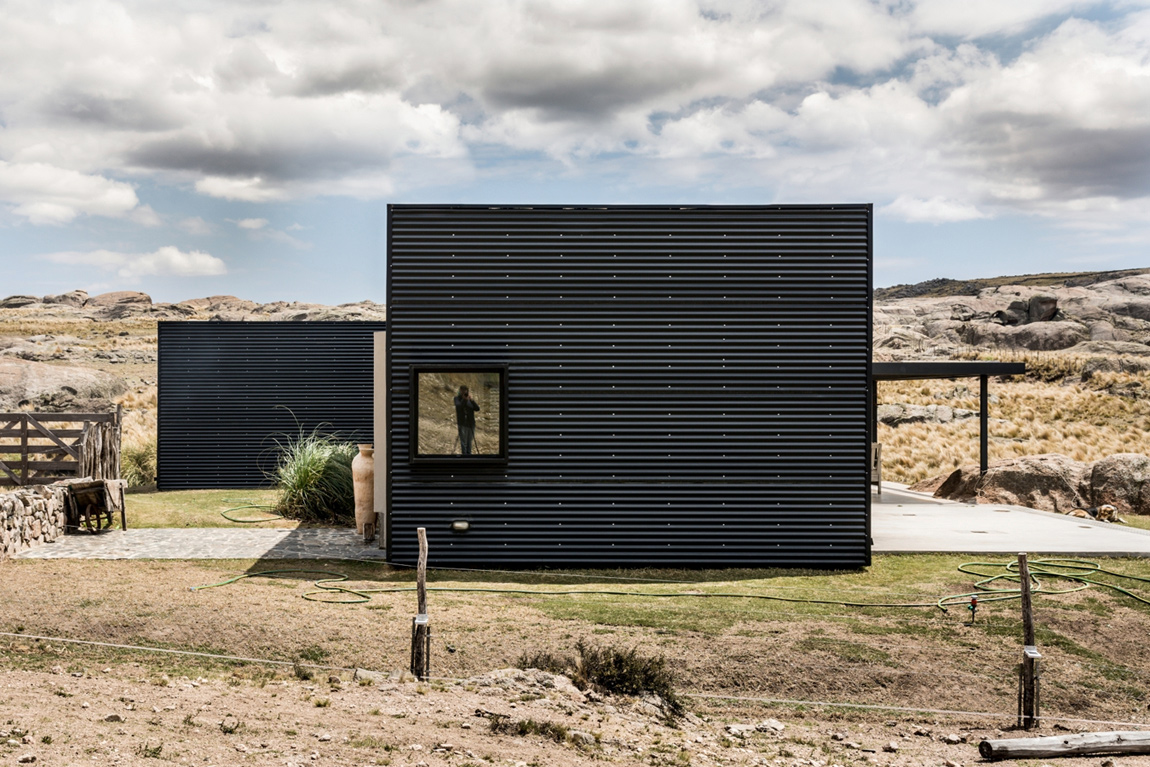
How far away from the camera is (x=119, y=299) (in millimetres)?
108125

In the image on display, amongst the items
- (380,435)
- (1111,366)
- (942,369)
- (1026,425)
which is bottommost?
(1026,425)

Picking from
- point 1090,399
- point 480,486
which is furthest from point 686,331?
point 1090,399

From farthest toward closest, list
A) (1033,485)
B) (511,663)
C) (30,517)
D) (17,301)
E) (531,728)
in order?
1. (17,301)
2. (1033,485)
3. (30,517)
4. (511,663)
5. (531,728)

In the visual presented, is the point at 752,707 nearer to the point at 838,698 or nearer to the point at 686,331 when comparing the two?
the point at 838,698

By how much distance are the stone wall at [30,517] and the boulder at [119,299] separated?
100528 mm

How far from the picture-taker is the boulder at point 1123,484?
1471 cm

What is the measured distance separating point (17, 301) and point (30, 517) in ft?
360

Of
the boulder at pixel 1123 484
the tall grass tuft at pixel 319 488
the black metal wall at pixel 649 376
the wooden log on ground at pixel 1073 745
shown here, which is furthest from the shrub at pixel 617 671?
the boulder at pixel 1123 484

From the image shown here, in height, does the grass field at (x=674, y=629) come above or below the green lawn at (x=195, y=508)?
above

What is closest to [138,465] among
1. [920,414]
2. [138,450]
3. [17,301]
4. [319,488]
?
[138,450]

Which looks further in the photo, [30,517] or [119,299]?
[119,299]

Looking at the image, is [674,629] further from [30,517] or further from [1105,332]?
[1105,332]

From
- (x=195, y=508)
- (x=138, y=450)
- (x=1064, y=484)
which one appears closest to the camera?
(x=195, y=508)

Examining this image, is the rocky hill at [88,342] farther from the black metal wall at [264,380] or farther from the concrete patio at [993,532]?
the concrete patio at [993,532]
